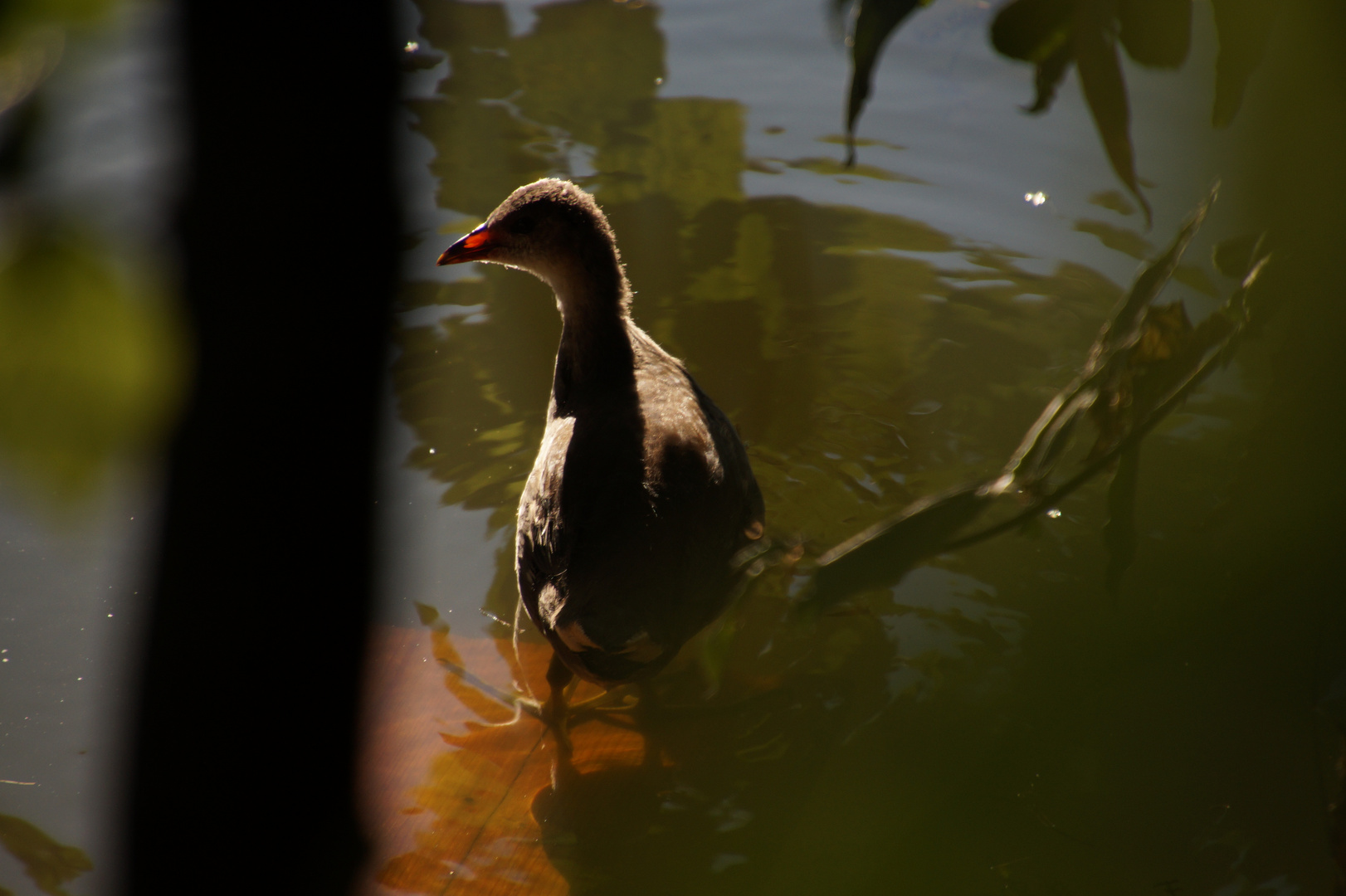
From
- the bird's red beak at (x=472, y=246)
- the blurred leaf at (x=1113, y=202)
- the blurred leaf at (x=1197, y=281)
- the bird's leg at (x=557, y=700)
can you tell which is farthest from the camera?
the blurred leaf at (x=1113, y=202)

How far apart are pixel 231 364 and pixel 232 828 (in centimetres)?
205

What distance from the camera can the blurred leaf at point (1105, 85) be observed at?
0.55 meters

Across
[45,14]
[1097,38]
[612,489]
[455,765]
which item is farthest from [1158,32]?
[455,765]

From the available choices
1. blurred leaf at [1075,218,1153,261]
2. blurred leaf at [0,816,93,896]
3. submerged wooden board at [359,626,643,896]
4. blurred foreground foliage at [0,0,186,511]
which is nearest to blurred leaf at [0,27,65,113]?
blurred foreground foliage at [0,0,186,511]

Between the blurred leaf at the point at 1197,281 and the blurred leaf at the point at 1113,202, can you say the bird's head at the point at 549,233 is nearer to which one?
the blurred leaf at the point at 1197,281

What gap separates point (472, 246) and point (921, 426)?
66.1 inches

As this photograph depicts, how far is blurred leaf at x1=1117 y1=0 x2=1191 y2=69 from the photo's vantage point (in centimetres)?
55

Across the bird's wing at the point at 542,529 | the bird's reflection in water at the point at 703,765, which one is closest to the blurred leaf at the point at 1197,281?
the bird's reflection in water at the point at 703,765

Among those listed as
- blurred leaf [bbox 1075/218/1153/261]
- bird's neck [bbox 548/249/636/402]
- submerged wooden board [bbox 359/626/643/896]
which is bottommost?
submerged wooden board [bbox 359/626/643/896]

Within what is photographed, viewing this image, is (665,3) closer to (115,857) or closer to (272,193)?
(272,193)

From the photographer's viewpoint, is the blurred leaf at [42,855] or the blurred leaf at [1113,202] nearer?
the blurred leaf at [42,855]

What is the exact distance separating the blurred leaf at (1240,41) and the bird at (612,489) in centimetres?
189

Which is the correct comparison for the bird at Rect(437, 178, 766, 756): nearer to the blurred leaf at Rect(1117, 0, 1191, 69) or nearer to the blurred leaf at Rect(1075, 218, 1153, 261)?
the blurred leaf at Rect(1117, 0, 1191, 69)

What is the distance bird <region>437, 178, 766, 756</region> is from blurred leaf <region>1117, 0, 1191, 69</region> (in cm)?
185
